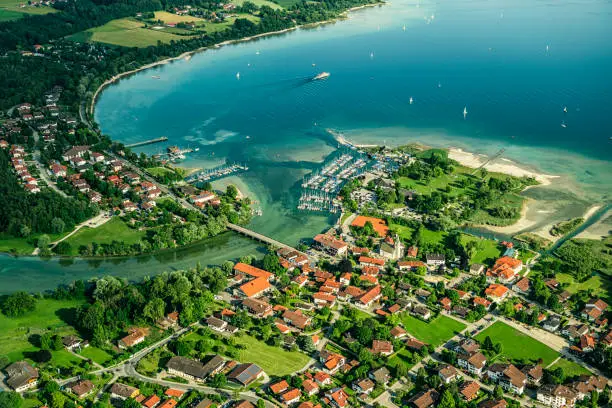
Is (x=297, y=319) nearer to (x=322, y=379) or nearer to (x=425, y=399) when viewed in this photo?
(x=322, y=379)

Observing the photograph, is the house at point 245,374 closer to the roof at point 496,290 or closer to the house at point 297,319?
the house at point 297,319

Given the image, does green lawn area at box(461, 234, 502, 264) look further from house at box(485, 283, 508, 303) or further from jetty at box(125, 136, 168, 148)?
jetty at box(125, 136, 168, 148)

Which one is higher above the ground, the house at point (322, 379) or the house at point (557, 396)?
the house at point (322, 379)

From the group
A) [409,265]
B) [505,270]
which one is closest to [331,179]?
[409,265]

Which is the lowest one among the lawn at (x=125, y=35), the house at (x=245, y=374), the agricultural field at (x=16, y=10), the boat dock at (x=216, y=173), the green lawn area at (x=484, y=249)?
the green lawn area at (x=484, y=249)

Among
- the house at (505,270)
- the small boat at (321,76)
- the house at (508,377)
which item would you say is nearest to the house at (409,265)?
the house at (505,270)

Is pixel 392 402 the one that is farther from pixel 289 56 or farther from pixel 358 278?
pixel 289 56

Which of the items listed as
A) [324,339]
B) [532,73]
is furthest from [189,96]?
[324,339]

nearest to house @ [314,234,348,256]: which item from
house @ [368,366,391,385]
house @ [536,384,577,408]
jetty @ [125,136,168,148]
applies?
house @ [368,366,391,385]
